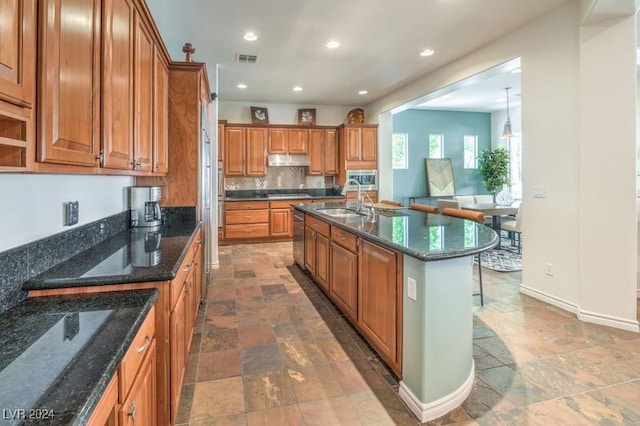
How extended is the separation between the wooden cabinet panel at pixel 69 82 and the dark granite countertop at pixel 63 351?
A: 0.53 metres

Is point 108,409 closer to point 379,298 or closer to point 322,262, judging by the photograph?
point 379,298

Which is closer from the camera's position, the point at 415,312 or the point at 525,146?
the point at 415,312

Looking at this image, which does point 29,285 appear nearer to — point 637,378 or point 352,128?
point 637,378

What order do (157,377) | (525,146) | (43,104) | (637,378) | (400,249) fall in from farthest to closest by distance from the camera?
(525,146)
(637,378)
(400,249)
(157,377)
(43,104)

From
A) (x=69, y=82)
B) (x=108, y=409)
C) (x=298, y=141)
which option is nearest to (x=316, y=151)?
(x=298, y=141)

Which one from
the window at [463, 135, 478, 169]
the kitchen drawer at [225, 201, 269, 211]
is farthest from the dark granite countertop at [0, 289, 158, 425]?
the window at [463, 135, 478, 169]

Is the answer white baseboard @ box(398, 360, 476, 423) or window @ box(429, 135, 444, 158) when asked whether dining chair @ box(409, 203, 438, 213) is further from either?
window @ box(429, 135, 444, 158)

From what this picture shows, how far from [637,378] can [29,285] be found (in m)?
3.40

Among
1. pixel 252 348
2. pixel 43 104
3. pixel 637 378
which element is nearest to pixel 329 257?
pixel 252 348

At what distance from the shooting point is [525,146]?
381 centimetres

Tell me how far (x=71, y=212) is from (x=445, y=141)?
8509mm

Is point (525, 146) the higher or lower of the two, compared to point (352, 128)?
lower

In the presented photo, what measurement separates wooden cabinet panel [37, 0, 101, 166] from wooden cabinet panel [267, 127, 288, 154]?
5.86 m

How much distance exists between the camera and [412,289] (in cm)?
198
